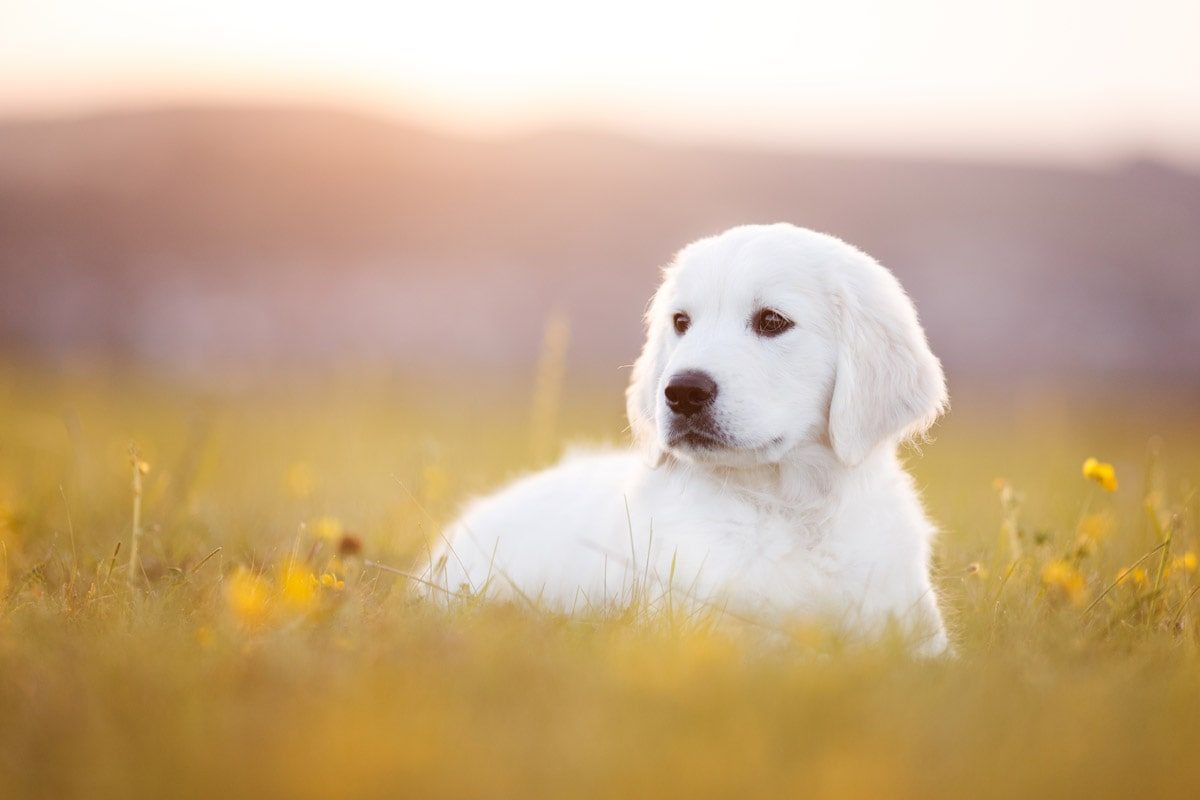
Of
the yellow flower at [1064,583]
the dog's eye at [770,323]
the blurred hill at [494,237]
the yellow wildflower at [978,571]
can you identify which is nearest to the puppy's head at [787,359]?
the dog's eye at [770,323]

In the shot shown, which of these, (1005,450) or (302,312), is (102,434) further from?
(302,312)

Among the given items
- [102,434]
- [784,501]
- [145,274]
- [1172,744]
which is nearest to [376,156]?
[145,274]

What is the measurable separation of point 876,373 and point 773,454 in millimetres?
474

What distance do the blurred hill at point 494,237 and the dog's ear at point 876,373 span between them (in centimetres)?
1618

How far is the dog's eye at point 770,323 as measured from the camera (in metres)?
3.29

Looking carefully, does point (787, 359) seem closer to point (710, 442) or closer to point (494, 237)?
point (710, 442)

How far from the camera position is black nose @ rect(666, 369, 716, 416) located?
120 inches

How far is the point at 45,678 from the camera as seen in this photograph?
2.10 m

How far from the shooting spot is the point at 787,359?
3230 mm

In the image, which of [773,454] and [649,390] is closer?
[773,454]

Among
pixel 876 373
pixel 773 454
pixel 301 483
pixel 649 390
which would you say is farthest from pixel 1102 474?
pixel 301 483

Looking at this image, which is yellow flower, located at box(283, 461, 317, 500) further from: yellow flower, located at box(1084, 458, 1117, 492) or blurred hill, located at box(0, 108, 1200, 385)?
blurred hill, located at box(0, 108, 1200, 385)

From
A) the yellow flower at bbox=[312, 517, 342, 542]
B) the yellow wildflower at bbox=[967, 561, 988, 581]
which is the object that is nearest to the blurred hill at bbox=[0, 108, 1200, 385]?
the yellow flower at bbox=[312, 517, 342, 542]

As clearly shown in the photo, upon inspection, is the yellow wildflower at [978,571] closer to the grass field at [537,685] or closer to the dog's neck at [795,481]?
the grass field at [537,685]
